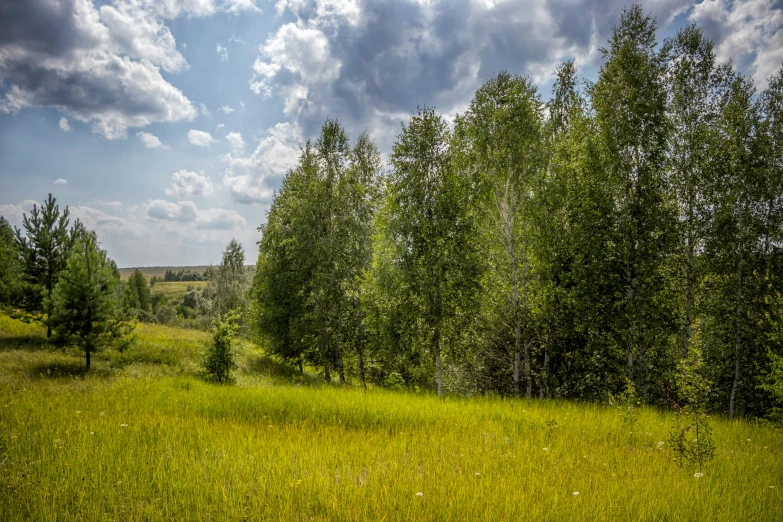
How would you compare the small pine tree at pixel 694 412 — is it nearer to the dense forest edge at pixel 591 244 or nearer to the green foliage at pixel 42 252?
the dense forest edge at pixel 591 244

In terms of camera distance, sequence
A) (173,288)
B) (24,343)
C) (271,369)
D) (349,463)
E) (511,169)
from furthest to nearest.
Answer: (173,288) < (271,369) < (24,343) < (511,169) < (349,463)

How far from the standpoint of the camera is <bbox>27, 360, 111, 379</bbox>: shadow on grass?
13578 millimetres

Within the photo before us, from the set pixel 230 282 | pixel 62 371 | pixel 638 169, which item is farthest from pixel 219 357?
pixel 230 282

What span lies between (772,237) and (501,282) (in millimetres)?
10509

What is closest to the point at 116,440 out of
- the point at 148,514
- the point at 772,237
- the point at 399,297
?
the point at 148,514

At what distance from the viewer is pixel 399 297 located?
1542cm

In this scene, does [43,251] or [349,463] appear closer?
[349,463]

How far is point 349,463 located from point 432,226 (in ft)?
35.8

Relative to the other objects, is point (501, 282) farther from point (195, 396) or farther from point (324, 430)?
point (195, 396)

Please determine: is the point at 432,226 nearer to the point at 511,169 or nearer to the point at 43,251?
the point at 511,169

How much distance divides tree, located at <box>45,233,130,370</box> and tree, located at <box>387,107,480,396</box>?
40.4ft

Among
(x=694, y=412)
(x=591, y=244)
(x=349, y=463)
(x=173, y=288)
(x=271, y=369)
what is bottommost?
(x=173, y=288)

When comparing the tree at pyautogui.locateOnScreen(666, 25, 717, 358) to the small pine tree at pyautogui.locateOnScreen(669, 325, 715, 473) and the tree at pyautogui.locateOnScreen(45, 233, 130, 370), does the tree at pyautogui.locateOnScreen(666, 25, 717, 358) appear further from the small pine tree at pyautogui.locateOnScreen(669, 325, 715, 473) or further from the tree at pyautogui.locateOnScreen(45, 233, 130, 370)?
the tree at pyautogui.locateOnScreen(45, 233, 130, 370)

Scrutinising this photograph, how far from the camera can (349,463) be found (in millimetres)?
5445
